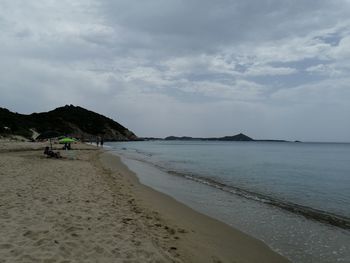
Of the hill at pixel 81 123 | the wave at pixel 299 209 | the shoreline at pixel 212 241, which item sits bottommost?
the wave at pixel 299 209

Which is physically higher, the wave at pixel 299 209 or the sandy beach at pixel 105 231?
the sandy beach at pixel 105 231

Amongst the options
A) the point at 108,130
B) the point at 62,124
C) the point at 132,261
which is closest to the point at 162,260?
the point at 132,261

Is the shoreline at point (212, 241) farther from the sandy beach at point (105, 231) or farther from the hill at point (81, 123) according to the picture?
the hill at point (81, 123)

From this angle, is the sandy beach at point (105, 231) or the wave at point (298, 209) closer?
the sandy beach at point (105, 231)

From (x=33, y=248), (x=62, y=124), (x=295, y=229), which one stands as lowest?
(x=295, y=229)

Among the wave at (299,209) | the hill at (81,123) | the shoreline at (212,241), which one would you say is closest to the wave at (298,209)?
the wave at (299,209)

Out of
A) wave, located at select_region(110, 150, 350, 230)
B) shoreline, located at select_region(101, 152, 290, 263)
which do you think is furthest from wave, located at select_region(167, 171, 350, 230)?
shoreline, located at select_region(101, 152, 290, 263)

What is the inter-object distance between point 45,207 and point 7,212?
1.01 meters

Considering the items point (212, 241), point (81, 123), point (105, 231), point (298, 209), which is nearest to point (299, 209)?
point (298, 209)

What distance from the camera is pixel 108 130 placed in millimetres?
180000

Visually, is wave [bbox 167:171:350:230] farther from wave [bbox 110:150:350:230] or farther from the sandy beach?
the sandy beach

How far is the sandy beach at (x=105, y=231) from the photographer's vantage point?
18.9ft

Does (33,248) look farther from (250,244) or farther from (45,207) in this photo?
(250,244)

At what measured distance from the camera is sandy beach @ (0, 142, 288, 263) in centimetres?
575
